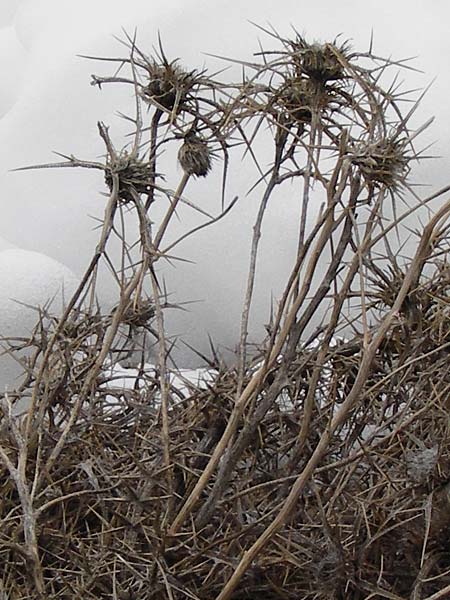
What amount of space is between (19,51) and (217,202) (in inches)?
15.1

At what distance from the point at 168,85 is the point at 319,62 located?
0.26ft

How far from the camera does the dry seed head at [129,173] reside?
45 centimetres

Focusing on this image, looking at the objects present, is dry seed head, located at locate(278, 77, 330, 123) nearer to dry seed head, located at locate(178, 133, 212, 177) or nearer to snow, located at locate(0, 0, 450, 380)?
dry seed head, located at locate(178, 133, 212, 177)

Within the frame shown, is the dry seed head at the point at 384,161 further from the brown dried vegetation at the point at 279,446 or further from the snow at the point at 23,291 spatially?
the snow at the point at 23,291

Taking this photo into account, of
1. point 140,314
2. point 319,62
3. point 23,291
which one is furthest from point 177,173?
point 319,62

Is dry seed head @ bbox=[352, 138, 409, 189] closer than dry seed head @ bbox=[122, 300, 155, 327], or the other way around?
dry seed head @ bbox=[352, 138, 409, 189]

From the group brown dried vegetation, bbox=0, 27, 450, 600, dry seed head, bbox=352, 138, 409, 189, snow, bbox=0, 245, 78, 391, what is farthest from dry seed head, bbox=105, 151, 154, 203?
snow, bbox=0, 245, 78, 391

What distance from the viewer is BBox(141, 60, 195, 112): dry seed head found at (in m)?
0.47

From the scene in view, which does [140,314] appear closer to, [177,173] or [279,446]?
[279,446]

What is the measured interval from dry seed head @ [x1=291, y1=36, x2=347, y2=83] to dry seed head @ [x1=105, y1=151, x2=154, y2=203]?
0.08 m

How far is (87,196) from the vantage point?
1.00 meters

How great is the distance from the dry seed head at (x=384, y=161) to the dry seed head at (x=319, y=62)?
0.05 m

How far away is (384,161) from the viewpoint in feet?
1.27

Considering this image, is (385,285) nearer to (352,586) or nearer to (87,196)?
(352,586)
